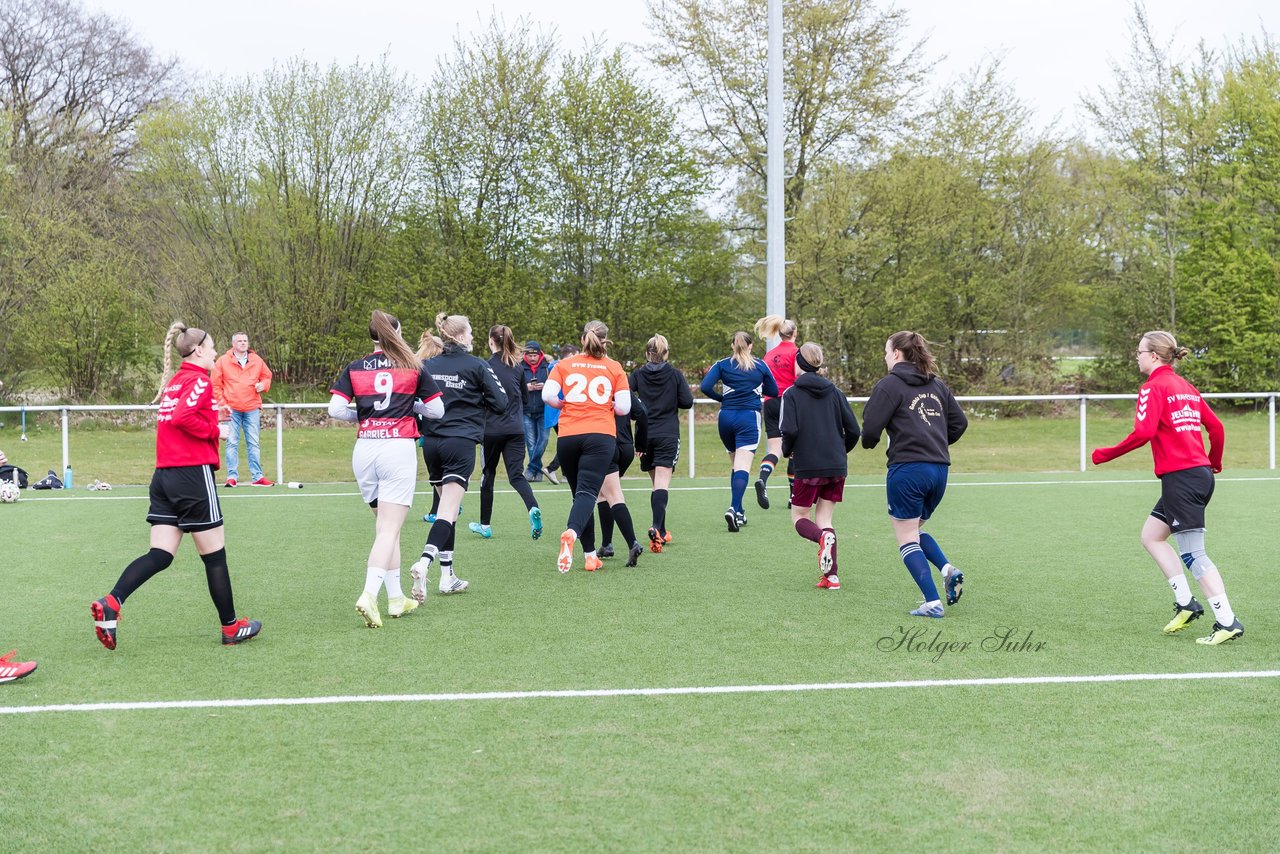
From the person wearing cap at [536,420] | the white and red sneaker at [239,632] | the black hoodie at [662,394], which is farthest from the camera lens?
the person wearing cap at [536,420]

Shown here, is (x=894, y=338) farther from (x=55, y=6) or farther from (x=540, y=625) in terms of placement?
(x=55, y=6)

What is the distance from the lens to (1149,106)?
26.3 m

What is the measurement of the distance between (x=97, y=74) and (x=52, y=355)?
1262 cm

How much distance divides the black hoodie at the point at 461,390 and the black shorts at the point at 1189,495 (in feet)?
12.7

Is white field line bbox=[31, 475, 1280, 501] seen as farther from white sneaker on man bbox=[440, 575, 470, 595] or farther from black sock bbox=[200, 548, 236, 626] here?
black sock bbox=[200, 548, 236, 626]

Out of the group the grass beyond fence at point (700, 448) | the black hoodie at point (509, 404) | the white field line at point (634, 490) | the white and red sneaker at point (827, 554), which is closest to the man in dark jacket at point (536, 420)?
the white field line at point (634, 490)

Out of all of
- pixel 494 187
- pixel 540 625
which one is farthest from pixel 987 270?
pixel 540 625

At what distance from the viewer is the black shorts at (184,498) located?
19.4 feet

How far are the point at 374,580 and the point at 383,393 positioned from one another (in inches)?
40.5

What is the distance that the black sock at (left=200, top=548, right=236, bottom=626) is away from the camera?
19.9 feet

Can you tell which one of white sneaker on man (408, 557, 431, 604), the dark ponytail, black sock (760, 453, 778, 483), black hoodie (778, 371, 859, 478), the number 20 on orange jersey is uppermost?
the dark ponytail

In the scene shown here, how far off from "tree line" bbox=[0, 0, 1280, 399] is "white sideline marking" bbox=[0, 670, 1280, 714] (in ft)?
60.0

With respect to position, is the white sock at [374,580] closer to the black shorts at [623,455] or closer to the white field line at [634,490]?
the black shorts at [623,455]

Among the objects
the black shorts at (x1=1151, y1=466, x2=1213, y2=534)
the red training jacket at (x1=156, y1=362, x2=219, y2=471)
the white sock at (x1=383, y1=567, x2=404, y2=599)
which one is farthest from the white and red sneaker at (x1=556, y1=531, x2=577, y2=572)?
the black shorts at (x1=1151, y1=466, x2=1213, y2=534)
